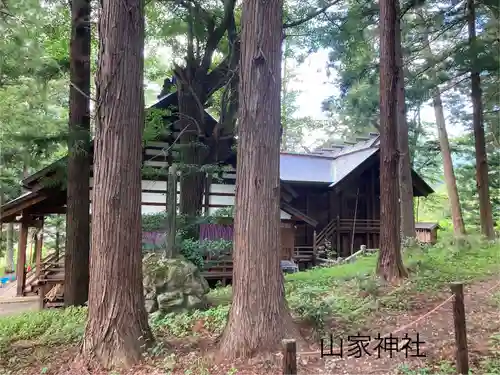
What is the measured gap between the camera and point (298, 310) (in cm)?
526

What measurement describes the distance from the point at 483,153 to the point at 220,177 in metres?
9.09

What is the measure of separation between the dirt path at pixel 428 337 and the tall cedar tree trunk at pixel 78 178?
19.6 feet

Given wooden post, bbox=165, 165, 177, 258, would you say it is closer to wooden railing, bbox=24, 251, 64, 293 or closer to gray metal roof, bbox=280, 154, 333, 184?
wooden railing, bbox=24, 251, 64, 293

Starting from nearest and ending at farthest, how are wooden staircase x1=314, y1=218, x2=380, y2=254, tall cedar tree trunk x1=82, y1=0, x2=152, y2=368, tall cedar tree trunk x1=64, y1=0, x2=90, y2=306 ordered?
tall cedar tree trunk x1=82, y1=0, x2=152, y2=368 < tall cedar tree trunk x1=64, y1=0, x2=90, y2=306 < wooden staircase x1=314, y1=218, x2=380, y2=254

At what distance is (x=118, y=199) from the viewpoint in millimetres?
4539

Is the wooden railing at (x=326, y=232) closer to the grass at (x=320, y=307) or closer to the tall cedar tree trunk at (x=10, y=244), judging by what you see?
the grass at (x=320, y=307)

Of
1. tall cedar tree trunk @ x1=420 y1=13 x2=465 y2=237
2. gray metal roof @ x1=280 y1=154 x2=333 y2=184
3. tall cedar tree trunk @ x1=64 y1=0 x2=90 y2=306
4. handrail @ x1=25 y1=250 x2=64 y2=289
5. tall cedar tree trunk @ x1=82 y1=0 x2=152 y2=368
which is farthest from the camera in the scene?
gray metal roof @ x1=280 y1=154 x2=333 y2=184

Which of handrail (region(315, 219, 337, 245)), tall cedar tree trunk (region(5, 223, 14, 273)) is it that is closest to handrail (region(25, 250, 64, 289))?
tall cedar tree trunk (region(5, 223, 14, 273))

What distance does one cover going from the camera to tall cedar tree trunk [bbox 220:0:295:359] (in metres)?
4.27

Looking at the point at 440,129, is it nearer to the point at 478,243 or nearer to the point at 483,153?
the point at 483,153

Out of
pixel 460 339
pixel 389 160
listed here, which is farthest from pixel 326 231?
pixel 460 339

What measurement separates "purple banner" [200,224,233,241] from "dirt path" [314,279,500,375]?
723 cm

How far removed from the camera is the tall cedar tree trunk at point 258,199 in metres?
4.27

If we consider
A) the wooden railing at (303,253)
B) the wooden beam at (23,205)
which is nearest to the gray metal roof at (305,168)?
the wooden railing at (303,253)
